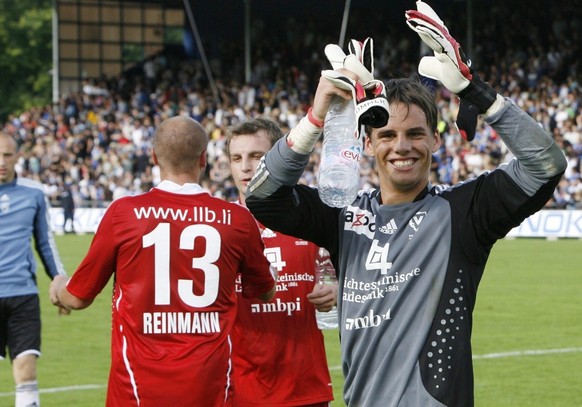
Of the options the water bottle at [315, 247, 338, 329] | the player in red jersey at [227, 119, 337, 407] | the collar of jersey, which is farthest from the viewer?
the player in red jersey at [227, 119, 337, 407]

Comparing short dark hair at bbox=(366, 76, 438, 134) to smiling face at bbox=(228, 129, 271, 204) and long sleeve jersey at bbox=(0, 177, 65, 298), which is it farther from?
long sleeve jersey at bbox=(0, 177, 65, 298)

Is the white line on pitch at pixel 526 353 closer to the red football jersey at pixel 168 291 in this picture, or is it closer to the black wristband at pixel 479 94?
the red football jersey at pixel 168 291

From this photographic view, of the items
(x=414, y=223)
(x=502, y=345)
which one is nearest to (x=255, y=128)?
(x=414, y=223)

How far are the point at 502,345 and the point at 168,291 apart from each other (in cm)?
857

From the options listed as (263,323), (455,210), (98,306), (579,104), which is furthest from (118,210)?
(579,104)

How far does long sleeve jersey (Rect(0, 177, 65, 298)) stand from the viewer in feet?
27.9

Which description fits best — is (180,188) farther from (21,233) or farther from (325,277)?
(21,233)

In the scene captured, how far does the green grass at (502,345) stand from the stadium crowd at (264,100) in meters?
10.9

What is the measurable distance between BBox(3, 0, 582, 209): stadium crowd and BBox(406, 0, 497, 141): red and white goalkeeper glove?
25904 mm

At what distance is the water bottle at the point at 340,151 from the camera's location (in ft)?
13.1

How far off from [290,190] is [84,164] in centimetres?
3538

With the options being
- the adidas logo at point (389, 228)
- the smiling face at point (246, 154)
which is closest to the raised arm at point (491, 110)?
the adidas logo at point (389, 228)

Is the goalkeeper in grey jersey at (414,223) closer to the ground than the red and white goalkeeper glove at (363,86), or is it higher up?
closer to the ground

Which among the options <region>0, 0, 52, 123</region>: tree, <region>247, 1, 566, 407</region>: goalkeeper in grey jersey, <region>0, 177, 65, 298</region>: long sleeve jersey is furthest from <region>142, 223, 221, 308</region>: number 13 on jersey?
<region>0, 0, 52, 123</region>: tree
